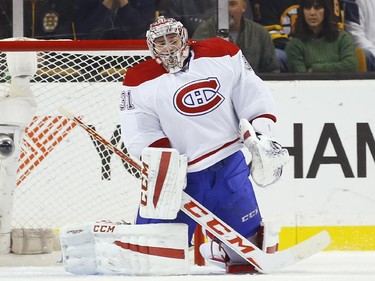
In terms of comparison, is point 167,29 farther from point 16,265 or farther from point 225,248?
point 16,265

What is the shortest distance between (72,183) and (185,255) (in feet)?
4.24

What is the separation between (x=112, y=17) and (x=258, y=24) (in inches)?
25.4

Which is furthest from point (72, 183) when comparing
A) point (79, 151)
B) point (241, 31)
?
point (241, 31)

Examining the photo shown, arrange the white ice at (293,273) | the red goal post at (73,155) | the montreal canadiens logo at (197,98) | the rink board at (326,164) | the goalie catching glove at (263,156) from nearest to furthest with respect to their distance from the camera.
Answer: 1. the white ice at (293,273)
2. the goalie catching glove at (263,156)
3. the montreal canadiens logo at (197,98)
4. the red goal post at (73,155)
5. the rink board at (326,164)

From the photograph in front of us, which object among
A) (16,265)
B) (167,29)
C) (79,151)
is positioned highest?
(167,29)

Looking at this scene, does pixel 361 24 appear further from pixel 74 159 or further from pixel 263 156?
pixel 263 156

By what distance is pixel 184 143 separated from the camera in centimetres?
399

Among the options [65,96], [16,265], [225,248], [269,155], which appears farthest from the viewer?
[65,96]

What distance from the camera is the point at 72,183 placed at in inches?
202

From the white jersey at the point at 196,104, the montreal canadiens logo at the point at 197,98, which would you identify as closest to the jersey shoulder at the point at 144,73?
the white jersey at the point at 196,104

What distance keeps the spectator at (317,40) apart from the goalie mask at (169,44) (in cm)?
156

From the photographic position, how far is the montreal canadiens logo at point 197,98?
12.9ft

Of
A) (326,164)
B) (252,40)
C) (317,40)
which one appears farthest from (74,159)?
(317,40)

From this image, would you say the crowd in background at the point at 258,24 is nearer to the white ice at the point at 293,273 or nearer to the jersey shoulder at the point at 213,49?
the white ice at the point at 293,273
